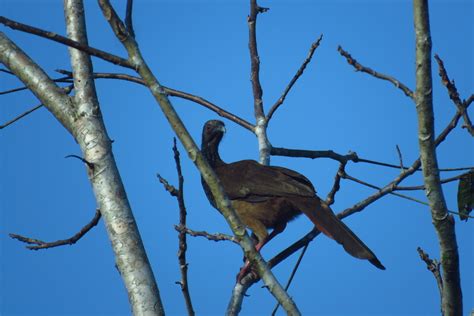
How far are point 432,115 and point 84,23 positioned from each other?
2300 millimetres

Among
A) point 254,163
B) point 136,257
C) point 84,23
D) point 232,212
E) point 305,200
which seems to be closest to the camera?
point 232,212

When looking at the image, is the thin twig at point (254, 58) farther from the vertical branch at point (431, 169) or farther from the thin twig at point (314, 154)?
the vertical branch at point (431, 169)

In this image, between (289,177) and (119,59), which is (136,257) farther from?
(289,177)

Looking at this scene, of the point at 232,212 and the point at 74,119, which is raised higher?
the point at 74,119

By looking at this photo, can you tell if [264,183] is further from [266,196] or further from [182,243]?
[182,243]

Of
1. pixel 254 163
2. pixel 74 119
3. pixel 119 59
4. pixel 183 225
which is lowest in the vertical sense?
pixel 183 225

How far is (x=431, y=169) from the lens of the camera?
2844mm

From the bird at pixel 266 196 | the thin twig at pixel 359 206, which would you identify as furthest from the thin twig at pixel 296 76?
the thin twig at pixel 359 206

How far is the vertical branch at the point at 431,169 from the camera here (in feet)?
8.84

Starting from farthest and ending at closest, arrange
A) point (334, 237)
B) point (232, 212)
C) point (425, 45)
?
point (334, 237) < point (232, 212) < point (425, 45)

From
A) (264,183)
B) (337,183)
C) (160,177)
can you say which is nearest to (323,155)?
(337,183)

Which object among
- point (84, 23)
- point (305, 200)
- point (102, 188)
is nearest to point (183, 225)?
point (102, 188)

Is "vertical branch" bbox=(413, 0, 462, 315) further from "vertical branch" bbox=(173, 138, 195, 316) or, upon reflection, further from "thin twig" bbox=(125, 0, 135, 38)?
"thin twig" bbox=(125, 0, 135, 38)

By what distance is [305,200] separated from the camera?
19.1 ft
